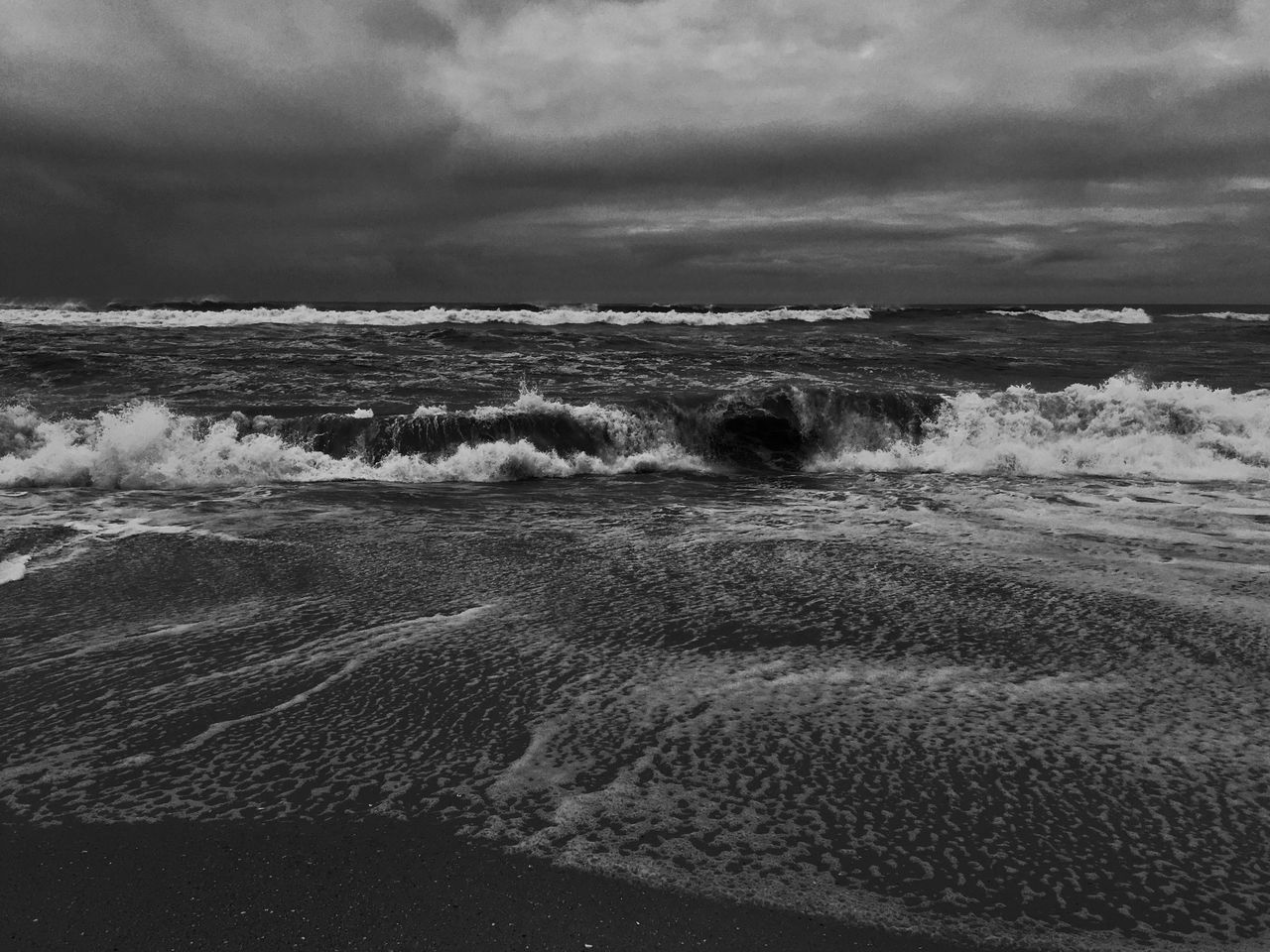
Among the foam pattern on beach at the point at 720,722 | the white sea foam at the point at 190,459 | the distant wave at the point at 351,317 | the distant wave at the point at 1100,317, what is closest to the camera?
the foam pattern on beach at the point at 720,722

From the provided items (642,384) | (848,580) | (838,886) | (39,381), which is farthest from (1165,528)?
(39,381)

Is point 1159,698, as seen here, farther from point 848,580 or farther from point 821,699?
point 848,580

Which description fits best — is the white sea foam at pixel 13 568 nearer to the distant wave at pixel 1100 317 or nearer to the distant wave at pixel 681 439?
the distant wave at pixel 681 439

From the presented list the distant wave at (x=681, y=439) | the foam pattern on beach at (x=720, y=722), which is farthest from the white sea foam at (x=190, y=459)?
the foam pattern on beach at (x=720, y=722)

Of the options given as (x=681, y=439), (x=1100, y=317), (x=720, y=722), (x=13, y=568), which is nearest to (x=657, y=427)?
(x=681, y=439)

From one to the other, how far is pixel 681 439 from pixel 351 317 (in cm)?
3118

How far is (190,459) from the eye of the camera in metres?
10.3

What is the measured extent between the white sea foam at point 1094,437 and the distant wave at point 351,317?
2763 cm

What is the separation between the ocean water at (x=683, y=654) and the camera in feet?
9.72

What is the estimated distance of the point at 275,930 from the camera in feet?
8.53

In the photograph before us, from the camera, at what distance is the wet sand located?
2570 millimetres

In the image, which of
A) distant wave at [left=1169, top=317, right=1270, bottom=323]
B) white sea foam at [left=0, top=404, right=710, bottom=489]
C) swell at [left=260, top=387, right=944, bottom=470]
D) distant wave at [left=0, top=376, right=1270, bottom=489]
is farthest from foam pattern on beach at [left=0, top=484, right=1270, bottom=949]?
distant wave at [left=1169, top=317, right=1270, bottom=323]

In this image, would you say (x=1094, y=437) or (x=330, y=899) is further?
(x=1094, y=437)

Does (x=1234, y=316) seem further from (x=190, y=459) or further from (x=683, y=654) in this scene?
(x=683, y=654)
